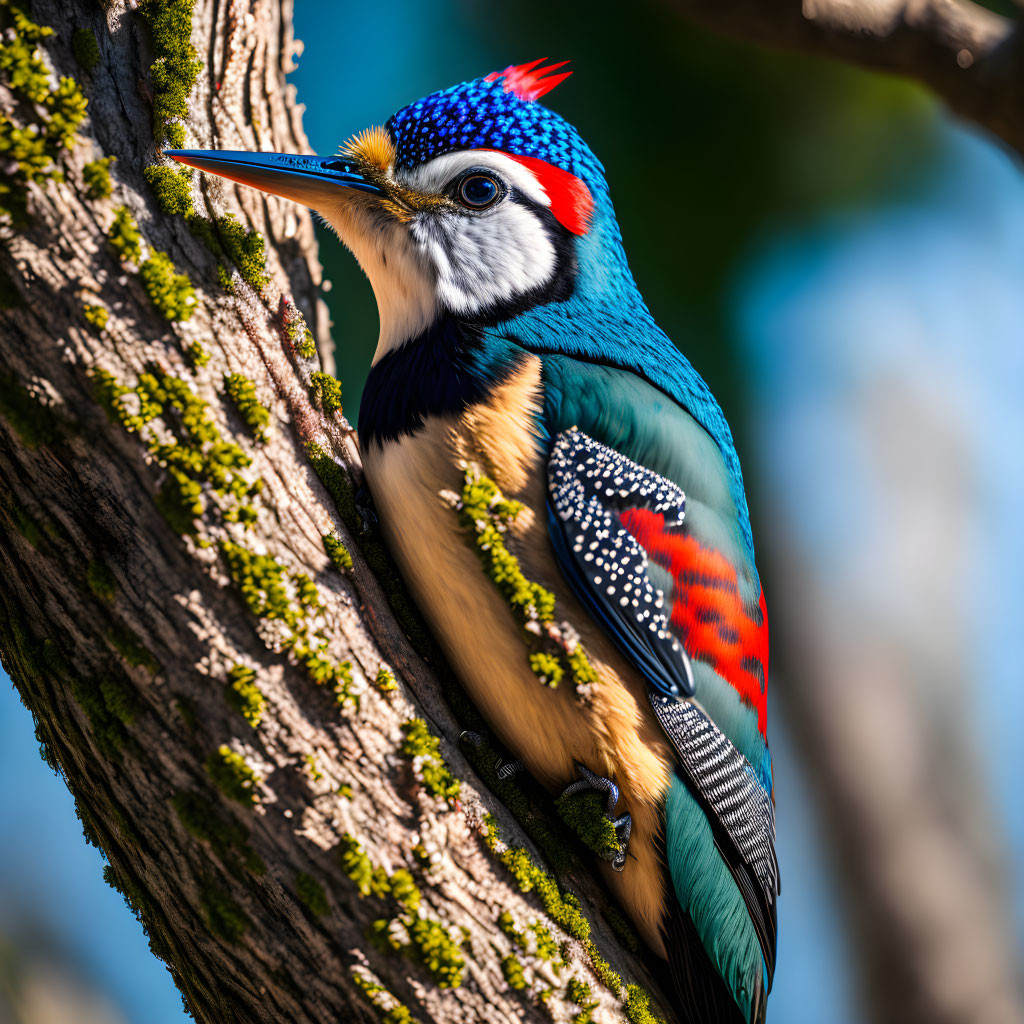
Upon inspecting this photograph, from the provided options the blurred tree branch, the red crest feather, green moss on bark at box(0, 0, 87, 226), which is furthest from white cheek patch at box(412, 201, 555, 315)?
the blurred tree branch

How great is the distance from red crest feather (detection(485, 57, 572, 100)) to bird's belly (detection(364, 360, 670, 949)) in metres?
0.78

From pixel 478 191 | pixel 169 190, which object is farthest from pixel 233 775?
pixel 478 191

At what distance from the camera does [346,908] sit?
1561mm

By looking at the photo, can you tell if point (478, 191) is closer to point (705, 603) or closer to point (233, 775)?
point (705, 603)

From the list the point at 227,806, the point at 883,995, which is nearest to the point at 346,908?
the point at 227,806

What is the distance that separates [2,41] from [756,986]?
7.55ft

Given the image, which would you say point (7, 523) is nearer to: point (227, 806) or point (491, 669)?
point (227, 806)

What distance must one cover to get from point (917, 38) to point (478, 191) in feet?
4.85

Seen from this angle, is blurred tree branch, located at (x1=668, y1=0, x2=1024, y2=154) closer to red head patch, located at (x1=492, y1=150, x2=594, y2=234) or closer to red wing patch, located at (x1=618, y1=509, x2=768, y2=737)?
red head patch, located at (x1=492, y1=150, x2=594, y2=234)

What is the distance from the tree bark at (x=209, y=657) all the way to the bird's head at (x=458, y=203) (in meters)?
0.37

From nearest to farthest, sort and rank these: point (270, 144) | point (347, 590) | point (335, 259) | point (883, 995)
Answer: point (347, 590), point (270, 144), point (883, 995), point (335, 259)

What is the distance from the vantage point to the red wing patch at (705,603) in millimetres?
1800

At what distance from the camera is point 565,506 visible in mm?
1735

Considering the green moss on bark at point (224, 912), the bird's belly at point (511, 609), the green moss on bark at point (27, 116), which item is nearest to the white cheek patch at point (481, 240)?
the bird's belly at point (511, 609)
